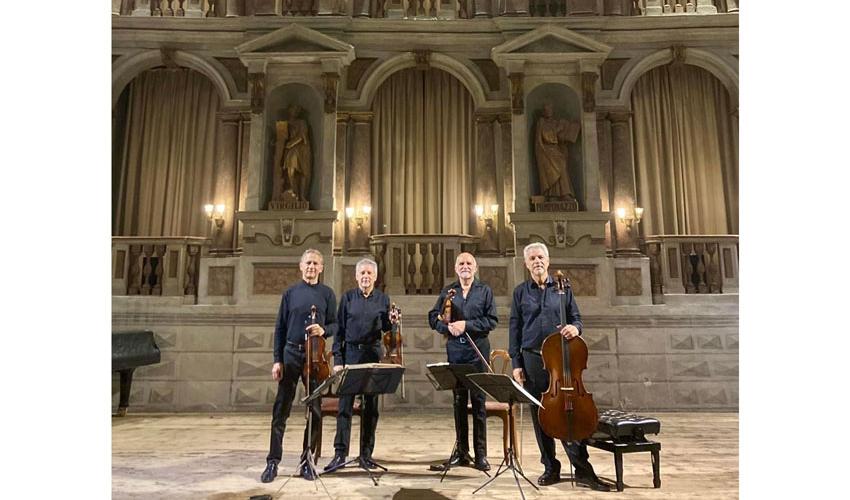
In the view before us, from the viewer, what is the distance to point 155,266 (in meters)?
7.91

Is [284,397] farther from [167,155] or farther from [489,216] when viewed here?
[167,155]

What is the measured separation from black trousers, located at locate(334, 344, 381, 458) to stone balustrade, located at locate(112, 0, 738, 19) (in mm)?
6016

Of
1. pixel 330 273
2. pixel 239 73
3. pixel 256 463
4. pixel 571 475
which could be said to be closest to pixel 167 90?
pixel 239 73

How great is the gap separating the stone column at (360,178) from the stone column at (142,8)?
3596 mm

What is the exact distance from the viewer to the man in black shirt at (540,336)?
3699mm

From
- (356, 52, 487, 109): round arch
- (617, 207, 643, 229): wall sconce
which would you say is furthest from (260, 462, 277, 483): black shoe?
(617, 207, 643, 229): wall sconce

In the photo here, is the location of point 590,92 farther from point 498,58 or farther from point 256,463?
point 256,463

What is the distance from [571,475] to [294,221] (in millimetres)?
5179

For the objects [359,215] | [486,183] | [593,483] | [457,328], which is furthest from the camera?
[486,183]

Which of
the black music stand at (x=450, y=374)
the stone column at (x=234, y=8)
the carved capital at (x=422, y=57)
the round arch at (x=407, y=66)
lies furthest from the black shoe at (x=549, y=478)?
the stone column at (x=234, y=8)

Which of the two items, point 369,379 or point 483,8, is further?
point 483,8

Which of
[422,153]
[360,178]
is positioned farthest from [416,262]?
[422,153]

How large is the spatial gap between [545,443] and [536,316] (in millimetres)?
842

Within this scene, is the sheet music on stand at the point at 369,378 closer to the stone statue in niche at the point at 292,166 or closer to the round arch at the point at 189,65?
the stone statue in niche at the point at 292,166
